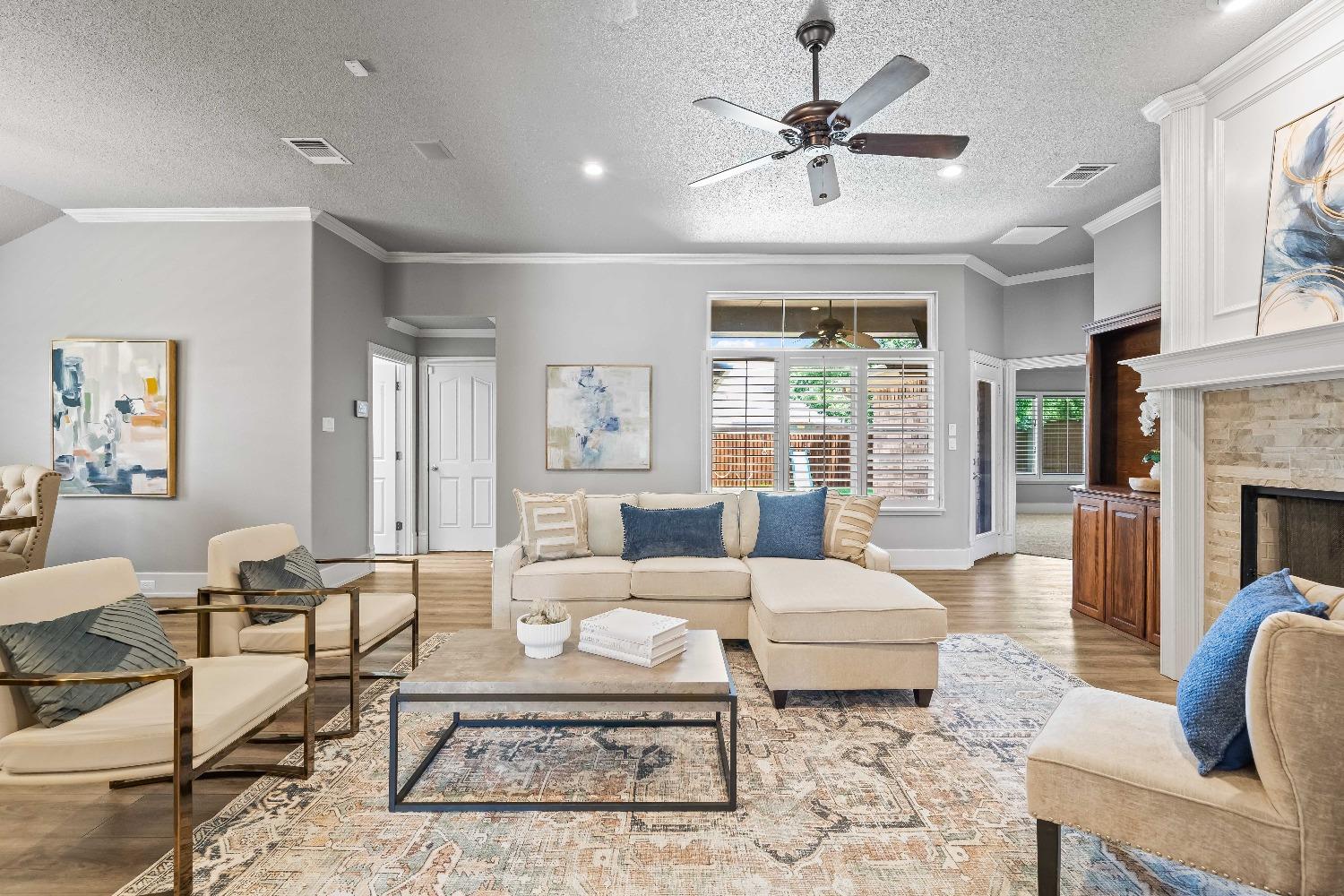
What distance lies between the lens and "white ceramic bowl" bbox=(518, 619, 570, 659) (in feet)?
7.84

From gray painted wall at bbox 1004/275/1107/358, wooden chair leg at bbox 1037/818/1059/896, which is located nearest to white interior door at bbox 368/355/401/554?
gray painted wall at bbox 1004/275/1107/358

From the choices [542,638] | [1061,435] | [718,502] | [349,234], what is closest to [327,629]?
[542,638]

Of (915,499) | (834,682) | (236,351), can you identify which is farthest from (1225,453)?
(236,351)

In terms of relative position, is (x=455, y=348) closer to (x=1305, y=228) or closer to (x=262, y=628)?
(x=262, y=628)

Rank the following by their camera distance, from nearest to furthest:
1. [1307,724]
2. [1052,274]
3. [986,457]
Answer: [1307,724] < [1052,274] < [986,457]

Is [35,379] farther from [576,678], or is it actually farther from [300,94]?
[576,678]

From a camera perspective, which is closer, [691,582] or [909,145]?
[909,145]

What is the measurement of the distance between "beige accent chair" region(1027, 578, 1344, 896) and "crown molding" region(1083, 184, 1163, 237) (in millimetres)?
3876

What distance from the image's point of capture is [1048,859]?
168 cm

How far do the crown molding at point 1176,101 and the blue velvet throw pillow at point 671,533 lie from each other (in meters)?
3.23

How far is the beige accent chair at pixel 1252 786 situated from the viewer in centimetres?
140

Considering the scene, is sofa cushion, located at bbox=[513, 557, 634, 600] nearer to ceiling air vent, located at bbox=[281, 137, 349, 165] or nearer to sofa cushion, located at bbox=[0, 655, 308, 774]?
sofa cushion, located at bbox=[0, 655, 308, 774]

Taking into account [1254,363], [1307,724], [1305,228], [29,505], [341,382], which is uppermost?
[1305,228]

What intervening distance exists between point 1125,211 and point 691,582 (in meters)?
4.26
